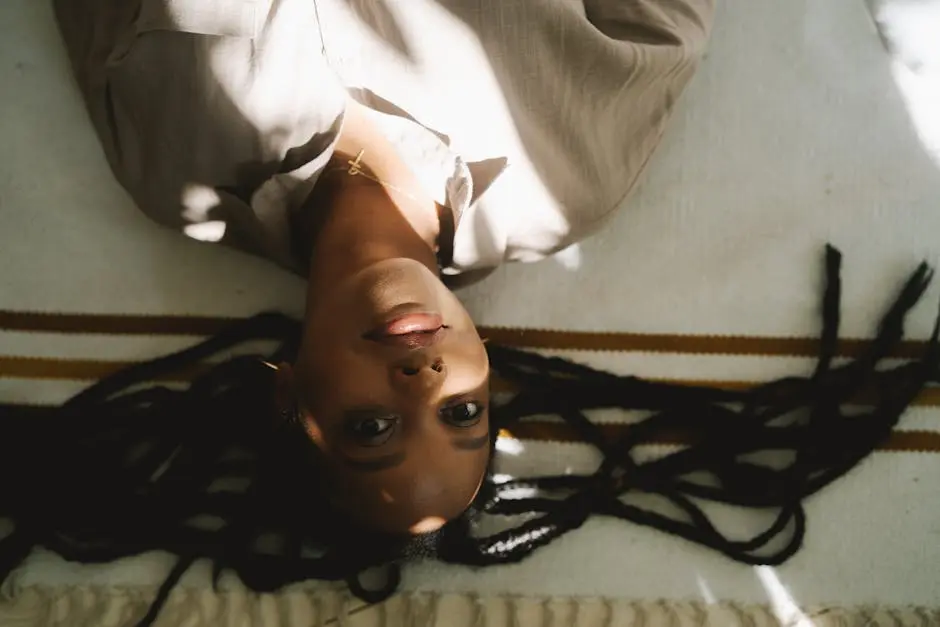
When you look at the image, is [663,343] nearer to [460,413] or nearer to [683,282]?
[683,282]

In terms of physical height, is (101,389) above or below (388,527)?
below

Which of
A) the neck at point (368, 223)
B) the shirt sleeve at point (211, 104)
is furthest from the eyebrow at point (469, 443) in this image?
the shirt sleeve at point (211, 104)

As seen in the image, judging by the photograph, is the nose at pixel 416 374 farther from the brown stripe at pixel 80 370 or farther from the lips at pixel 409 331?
the brown stripe at pixel 80 370

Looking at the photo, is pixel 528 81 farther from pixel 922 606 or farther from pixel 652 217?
pixel 922 606

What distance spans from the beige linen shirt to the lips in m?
0.16

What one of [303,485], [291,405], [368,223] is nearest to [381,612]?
[303,485]

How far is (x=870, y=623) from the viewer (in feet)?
2.63

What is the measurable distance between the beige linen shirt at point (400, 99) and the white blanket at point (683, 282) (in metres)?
0.08

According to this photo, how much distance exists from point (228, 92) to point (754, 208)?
0.53 m

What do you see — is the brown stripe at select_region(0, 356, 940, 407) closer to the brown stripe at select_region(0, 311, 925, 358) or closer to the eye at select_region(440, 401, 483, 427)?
the brown stripe at select_region(0, 311, 925, 358)

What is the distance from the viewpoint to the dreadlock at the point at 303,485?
0.79 metres

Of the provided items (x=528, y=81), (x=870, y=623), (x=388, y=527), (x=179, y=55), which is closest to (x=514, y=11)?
(x=528, y=81)

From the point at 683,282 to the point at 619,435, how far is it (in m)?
0.17

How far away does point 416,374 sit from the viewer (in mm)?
597
